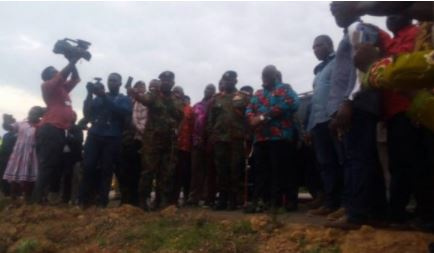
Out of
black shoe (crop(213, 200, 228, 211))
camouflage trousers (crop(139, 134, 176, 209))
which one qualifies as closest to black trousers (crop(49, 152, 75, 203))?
camouflage trousers (crop(139, 134, 176, 209))

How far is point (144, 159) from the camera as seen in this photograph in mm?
6961

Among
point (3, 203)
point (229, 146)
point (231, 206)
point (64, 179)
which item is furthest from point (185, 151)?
point (3, 203)

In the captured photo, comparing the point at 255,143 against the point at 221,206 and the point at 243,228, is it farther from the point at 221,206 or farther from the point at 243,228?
the point at 243,228

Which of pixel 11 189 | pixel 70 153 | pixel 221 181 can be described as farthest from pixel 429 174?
pixel 11 189

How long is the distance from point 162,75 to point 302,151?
2148mm

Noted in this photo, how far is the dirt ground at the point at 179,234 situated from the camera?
4066 mm

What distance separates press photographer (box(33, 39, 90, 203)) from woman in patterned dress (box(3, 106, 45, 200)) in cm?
124

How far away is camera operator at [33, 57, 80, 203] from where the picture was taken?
7.24 metres

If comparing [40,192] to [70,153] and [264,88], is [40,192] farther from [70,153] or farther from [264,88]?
[264,88]

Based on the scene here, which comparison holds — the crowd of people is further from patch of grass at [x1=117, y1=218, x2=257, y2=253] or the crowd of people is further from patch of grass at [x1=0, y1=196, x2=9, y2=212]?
patch of grass at [x1=117, y1=218, x2=257, y2=253]

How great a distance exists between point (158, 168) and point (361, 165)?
3.33 meters

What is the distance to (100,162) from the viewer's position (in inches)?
284

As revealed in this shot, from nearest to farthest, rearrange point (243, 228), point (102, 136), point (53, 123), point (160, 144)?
point (243, 228), point (160, 144), point (102, 136), point (53, 123)

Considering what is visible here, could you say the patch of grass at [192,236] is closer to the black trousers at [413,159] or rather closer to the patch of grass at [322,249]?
the patch of grass at [322,249]
